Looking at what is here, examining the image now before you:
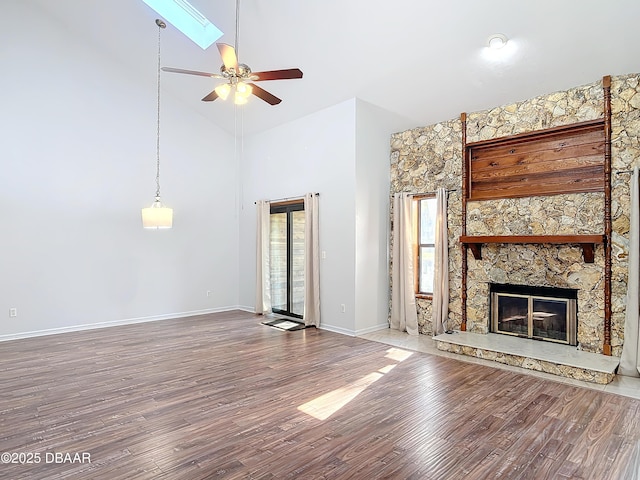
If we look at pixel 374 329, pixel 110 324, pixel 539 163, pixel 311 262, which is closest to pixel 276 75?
pixel 311 262

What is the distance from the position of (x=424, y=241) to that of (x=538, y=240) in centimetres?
185

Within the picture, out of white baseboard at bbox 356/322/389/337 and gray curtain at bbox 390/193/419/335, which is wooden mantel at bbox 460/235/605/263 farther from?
white baseboard at bbox 356/322/389/337

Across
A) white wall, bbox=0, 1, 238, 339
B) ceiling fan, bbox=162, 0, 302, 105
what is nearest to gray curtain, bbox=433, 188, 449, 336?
ceiling fan, bbox=162, 0, 302, 105

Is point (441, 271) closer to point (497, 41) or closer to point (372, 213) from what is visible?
point (372, 213)

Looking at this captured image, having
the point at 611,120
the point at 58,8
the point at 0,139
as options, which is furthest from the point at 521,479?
the point at 58,8

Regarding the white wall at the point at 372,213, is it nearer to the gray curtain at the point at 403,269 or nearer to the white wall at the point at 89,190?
the gray curtain at the point at 403,269

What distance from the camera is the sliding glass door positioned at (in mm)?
7082

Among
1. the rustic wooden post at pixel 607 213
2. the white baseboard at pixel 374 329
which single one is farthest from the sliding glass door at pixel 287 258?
the rustic wooden post at pixel 607 213

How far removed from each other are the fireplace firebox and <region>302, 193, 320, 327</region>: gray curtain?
2713mm

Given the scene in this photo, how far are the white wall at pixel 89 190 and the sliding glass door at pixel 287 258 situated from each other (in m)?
1.39

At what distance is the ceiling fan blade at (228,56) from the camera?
342 cm

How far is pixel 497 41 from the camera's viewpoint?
13.7 ft

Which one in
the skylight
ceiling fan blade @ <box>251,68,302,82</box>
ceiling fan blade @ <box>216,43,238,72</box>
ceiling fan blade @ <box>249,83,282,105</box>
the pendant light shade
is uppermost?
the skylight

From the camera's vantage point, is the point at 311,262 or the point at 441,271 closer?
the point at 441,271
